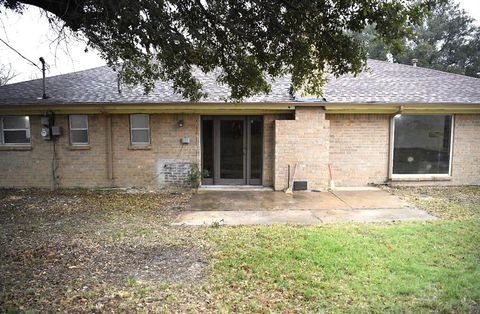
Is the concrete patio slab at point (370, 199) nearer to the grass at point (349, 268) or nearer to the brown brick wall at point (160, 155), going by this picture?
the brown brick wall at point (160, 155)

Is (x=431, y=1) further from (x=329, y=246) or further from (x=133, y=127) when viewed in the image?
(x=133, y=127)

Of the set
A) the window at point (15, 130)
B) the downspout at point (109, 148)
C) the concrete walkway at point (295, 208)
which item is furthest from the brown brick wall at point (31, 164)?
the concrete walkway at point (295, 208)

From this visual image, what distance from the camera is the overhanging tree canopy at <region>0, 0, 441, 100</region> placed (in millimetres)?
5223

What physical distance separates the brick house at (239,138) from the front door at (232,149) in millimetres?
34

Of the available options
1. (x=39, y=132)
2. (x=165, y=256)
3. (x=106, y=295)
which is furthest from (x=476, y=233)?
(x=39, y=132)

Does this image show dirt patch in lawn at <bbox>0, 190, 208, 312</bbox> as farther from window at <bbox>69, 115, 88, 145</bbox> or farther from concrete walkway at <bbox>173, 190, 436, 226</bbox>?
window at <bbox>69, 115, 88, 145</bbox>

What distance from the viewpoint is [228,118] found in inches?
486

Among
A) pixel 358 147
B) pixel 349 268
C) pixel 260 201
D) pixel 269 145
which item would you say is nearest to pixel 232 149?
pixel 269 145

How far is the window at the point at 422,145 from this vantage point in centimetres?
1238

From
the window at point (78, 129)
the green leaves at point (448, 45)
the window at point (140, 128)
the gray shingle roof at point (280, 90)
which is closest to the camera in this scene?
the gray shingle roof at point (280, 90)

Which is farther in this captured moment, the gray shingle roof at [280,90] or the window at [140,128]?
the window at [140,128]

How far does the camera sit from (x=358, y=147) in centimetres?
1218

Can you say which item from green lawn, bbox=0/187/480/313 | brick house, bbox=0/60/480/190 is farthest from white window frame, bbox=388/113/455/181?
green lawn, bbox=0/187/480/313

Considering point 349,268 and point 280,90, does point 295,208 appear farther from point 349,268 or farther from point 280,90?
point 280,90
